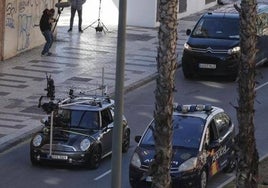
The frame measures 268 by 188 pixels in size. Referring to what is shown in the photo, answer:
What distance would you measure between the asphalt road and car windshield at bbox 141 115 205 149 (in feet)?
3.56

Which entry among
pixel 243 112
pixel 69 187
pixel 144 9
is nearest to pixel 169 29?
pixel 243 112

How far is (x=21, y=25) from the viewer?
2970 cm

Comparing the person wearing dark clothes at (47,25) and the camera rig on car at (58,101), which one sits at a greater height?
the person wearing dark clothes at (47,25)

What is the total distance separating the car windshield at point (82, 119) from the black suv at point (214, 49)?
893cm

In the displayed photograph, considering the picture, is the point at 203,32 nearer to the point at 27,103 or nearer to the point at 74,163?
the point at 27,103

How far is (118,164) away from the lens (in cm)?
1182

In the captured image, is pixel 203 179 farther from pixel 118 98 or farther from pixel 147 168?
pixel 118 98

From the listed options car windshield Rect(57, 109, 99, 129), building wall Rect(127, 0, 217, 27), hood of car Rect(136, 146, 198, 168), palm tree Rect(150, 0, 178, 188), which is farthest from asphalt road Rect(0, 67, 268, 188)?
building wall Rect(127, 0, 217, 27)

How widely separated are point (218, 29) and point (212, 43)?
96 cm

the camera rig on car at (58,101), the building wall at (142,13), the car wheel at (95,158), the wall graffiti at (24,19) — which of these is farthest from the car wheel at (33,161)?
the building wall at (142,13)

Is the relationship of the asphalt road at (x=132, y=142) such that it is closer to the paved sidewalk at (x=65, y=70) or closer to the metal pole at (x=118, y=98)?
the paved sidewalk at (x=65, y=70)

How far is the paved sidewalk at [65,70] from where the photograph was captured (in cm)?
2177

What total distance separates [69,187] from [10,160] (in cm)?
237

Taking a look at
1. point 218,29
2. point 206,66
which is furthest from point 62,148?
point 218,29
